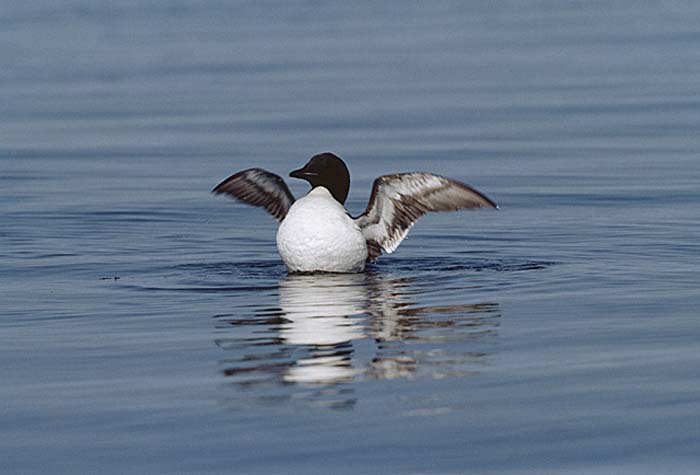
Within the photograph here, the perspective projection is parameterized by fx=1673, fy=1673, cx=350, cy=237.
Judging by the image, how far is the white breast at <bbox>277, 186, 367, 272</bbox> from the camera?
11234 mm

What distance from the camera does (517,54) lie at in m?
25.9

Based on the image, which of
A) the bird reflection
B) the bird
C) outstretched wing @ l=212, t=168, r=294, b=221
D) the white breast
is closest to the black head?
the bird

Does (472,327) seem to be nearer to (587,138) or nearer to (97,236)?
(97,236)

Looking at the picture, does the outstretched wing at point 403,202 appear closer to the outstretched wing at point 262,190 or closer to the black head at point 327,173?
the black head at point 327,173

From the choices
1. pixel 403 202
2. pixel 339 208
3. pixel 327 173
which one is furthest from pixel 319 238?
pixel 403 202

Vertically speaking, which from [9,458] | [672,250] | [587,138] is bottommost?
[9,458]

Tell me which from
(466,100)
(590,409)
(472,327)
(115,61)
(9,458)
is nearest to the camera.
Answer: (9,458)

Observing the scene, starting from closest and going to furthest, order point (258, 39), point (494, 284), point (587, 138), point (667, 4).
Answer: point (494, 284) → point (587, 138) → point (258, 39) → point (667, 4)

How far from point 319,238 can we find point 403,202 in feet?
2.66

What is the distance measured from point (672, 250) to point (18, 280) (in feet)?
15.1

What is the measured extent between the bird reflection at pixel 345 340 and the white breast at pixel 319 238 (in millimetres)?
400

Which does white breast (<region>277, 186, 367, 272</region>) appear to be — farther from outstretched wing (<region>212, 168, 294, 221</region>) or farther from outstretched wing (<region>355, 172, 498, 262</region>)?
outstretched wing (<region>212, 168, 294, 221</region>)

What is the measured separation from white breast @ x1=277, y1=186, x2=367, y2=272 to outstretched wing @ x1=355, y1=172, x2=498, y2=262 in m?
0.39

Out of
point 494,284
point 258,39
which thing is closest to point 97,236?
point 494,284
